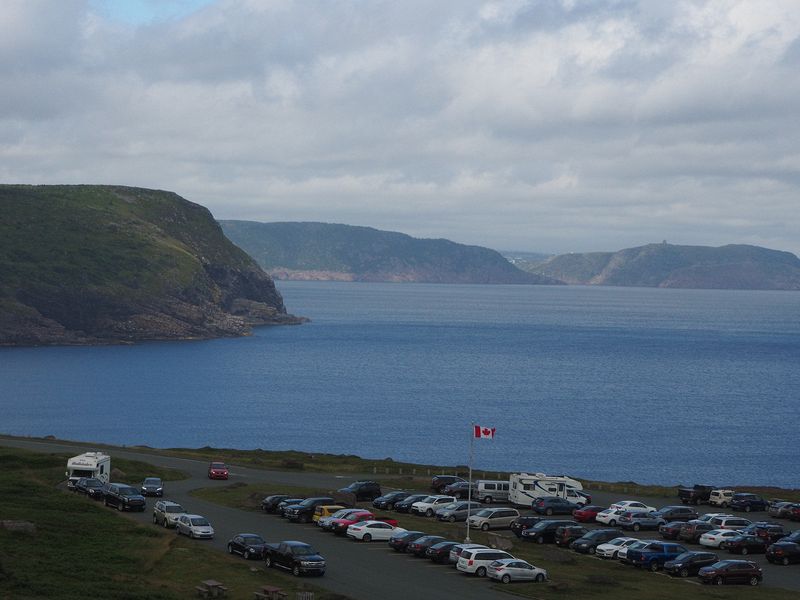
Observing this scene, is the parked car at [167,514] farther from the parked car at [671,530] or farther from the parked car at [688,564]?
the parked car at [671,530]

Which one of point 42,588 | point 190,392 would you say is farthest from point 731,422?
point 42,588

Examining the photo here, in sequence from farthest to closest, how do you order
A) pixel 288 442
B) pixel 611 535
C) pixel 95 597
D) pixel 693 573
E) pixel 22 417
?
pixel 22 417
pixel 288 442
pixel 611 535
pixel 693 573
pixel 95 597

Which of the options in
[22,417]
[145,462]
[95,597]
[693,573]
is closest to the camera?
[95,597]

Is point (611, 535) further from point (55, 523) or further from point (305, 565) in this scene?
point (55, 523)

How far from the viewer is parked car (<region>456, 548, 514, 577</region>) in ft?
143

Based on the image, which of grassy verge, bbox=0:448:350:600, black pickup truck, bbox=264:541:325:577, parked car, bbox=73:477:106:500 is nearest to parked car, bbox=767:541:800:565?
black pickup truck, bbox=264:541:325:577

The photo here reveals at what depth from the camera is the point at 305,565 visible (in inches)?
1649

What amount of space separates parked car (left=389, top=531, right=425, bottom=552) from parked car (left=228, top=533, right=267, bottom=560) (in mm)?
6028

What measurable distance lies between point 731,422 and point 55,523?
11813 cm

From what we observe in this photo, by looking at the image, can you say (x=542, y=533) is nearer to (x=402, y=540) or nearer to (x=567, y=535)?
(x=567, y=535)

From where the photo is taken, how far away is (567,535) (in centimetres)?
5191

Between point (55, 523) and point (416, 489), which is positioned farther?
point (416, 489)

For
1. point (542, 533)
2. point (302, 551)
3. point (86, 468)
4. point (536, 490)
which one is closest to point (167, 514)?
point (302, 551)

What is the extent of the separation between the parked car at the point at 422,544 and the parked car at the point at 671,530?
45.5 ft
